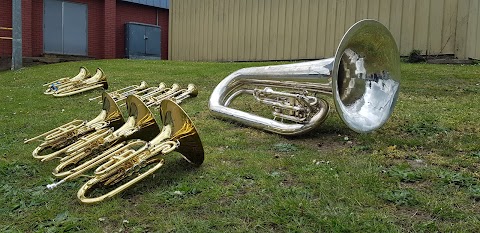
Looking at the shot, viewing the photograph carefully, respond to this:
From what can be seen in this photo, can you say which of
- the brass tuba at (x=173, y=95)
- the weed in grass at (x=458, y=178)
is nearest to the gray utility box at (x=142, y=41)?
the brass tuba at (x=173, y=95)

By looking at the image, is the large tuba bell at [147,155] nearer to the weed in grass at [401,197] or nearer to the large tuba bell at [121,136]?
the large tuba bell at [121,136]

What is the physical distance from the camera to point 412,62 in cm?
790

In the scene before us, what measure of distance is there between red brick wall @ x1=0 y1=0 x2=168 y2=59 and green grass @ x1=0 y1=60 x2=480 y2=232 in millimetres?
9394

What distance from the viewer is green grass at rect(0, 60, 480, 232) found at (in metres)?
2.31

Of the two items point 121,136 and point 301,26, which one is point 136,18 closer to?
point 301,26

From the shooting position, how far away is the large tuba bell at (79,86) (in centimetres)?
710

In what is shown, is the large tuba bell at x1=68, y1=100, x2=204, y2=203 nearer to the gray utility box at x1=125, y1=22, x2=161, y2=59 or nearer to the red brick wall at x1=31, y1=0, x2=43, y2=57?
the red brick wall at x1=31, y1=0, x2=43, y2=57

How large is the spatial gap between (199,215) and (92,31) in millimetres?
13515

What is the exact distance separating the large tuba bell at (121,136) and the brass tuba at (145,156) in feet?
0.48

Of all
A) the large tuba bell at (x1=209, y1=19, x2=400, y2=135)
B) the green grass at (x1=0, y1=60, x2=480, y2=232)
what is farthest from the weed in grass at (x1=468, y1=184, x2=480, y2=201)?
the large tuba bell at (x1=209, y1=19, x2=400, y2=135)

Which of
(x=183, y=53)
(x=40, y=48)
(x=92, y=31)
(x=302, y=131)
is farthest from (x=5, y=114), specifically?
(x=92, y=31)

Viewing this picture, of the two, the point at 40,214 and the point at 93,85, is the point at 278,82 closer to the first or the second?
the point at 40,214

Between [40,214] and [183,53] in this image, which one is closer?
[40,214]

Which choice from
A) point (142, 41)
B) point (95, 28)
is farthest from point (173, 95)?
point (142, 41)
